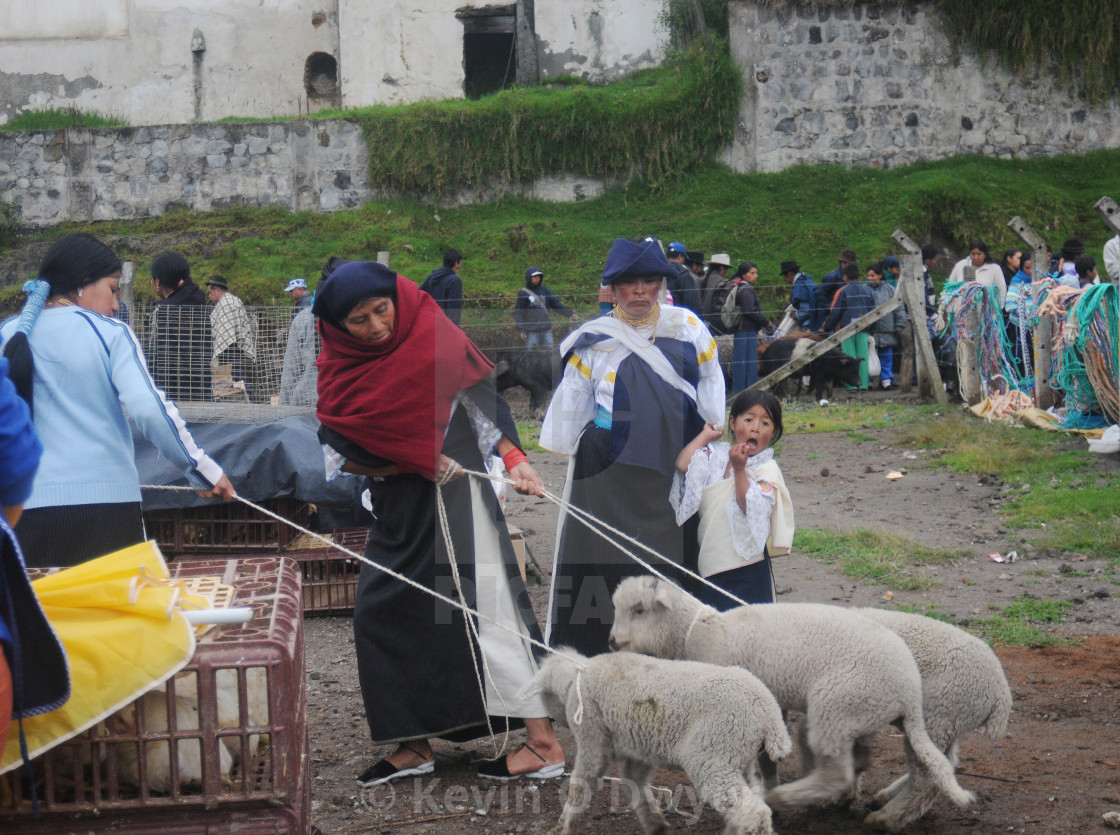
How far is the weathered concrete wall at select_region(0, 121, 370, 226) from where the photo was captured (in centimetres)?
1984

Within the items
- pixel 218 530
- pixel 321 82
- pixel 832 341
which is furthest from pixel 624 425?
pixel 321 82

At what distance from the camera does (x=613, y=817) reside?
12.1 feet

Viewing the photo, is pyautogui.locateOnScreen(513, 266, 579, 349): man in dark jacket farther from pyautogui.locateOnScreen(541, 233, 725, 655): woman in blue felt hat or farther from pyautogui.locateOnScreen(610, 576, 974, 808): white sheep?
pyautogui.locateOnScreen(610, 576, 974, 808): white sheep

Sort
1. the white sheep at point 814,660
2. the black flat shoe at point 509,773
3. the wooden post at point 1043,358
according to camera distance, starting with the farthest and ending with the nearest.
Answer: the wooden post at point 1043,358 < the black flat shoe at point 509,773 < the white sheep at point 814,660

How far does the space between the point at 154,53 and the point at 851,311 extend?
55.1 ft

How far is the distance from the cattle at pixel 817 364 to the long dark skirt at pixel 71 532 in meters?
11.2

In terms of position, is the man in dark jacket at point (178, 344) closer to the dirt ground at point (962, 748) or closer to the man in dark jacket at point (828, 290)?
the dirt ground at point (962, 748)

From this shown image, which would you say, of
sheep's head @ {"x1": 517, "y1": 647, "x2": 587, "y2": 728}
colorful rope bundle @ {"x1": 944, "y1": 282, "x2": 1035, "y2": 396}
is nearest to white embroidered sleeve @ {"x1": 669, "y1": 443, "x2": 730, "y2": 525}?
sheep's head @ {"x1": 517, "y1": 647, "x2": 587, "y2": 728}

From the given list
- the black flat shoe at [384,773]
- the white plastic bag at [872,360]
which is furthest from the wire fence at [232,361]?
the white plastic bag at [872,360]

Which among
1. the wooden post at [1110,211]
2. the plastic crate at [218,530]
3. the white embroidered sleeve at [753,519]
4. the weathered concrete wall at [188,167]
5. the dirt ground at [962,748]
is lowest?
the dirt ground at [962,748]

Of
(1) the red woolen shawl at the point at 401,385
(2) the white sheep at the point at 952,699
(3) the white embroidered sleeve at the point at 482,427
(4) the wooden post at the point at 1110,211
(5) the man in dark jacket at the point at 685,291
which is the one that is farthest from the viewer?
(5) the man in dark jacket at the point at 685,291

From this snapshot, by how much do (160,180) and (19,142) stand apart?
2710 millimetres

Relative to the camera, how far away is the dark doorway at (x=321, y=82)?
24.0 meters

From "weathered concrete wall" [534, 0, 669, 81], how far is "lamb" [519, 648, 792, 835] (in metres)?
20.2
